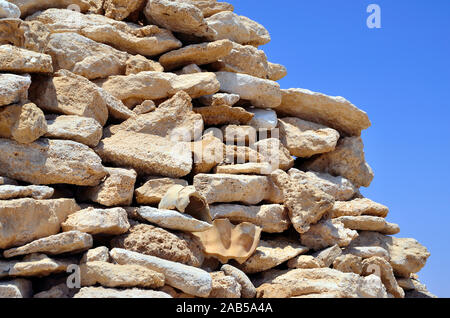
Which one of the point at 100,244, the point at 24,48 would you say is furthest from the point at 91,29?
the point at 100,244

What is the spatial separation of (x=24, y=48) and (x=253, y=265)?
3.52m

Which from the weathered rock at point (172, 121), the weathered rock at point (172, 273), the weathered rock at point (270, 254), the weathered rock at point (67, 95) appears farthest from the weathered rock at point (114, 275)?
the weathered rock at point (172, 121)

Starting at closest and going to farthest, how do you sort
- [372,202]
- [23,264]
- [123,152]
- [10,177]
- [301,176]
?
[23,264], [10,177], [123,152], [301,176], [372,202]

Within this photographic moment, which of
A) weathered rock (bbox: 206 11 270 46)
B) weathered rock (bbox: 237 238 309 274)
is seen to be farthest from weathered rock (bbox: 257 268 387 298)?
weathered rock (bbox: 206 11 270 46)

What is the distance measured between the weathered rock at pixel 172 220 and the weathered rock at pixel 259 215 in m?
0.70

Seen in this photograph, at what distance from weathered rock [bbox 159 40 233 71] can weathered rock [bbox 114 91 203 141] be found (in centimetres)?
102

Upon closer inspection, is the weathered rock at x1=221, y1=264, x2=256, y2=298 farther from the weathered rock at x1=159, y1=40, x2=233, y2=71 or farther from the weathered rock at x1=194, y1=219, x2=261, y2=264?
the weathered rock at x1=159, y1=40, x2=233, y2=71

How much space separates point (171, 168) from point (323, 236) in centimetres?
206

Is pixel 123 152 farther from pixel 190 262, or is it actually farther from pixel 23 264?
pixel 23 264

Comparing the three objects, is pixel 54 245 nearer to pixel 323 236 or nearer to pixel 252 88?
pixel 323 236

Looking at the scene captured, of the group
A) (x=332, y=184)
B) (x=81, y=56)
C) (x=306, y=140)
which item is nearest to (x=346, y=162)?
(x=332, y=184)

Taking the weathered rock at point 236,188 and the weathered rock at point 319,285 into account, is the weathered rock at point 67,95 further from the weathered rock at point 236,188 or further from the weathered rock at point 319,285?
the weathered rock at point 319,285

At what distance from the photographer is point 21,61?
18.6 feet

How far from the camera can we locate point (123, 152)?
20.1 feet
